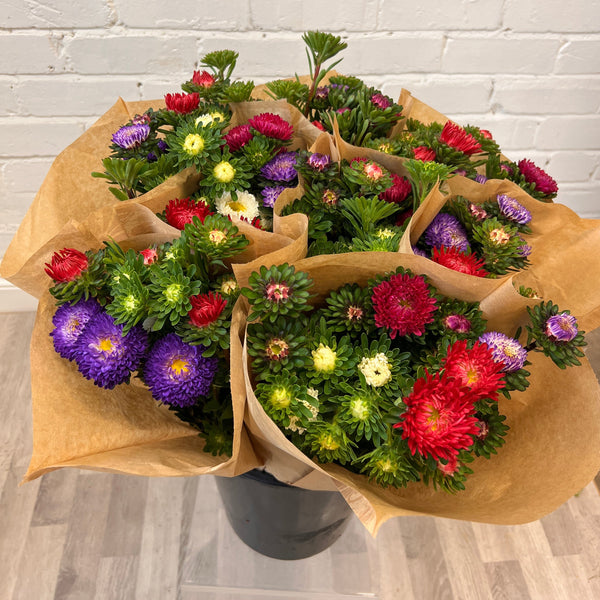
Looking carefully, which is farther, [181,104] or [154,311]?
[181,104]

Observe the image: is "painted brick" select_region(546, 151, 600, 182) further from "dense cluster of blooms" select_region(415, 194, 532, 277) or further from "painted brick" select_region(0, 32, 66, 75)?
"painted brick" select_region(0, 32, 66, 75)

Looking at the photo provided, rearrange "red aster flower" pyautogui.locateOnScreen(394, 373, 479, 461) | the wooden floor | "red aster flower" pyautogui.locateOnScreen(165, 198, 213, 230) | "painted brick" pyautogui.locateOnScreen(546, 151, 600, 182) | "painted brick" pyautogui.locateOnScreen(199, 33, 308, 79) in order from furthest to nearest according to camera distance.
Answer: "painted brick" pyautogui.locateOnScreen(546, 151, 600, 182) → "painted brick" pyautogui.locateOnScreen(199, 33, 308, 79) → the wooden floor → "red aster flower" pyautogui.locateOnScreen(165, 198, 213, 230) → "red aster flower" pyautogui.locateOnScreen(394, 373, 479, 461)

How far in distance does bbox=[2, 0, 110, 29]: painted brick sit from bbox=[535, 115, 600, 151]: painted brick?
2.97ft

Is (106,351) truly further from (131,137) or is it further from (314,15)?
(314,15)

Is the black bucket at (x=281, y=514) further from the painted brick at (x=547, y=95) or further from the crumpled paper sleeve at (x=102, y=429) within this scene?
the painted brick at (x=547, y=95)

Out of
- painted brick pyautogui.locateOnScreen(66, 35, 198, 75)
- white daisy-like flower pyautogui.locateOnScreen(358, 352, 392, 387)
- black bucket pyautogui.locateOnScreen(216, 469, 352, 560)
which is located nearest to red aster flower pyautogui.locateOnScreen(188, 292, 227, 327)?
white daisy-like flower pyautogui.locateOnScreen(358, 352, 392, 387)

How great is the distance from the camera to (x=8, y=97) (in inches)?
38.6

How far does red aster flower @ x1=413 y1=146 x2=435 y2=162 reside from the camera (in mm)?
470

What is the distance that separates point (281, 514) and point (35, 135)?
865 mm

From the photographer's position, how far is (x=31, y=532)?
2.98ft

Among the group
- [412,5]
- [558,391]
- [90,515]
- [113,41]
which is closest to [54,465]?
[558,391]

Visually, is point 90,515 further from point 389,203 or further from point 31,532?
point 389,203

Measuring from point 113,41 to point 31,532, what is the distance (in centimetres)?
86

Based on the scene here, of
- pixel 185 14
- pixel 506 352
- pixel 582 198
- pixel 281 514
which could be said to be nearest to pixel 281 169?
pixel 506 352
